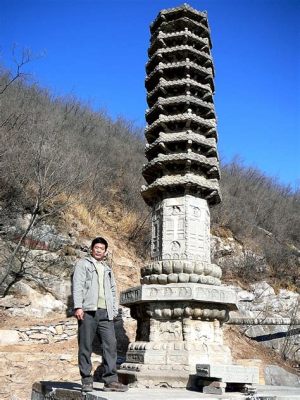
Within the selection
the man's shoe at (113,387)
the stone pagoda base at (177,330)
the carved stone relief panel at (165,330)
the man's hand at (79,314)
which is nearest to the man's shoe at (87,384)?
the man's shoe at (113,387)

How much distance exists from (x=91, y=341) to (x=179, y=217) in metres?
4.90

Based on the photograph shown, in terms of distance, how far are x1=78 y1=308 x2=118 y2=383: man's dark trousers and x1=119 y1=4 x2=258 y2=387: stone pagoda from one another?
194 cm

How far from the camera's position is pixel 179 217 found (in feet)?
33.4

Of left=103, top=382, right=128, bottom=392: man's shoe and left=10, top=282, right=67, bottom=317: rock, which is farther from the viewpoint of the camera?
left=10, top=282, right=67, bottom=317: rock

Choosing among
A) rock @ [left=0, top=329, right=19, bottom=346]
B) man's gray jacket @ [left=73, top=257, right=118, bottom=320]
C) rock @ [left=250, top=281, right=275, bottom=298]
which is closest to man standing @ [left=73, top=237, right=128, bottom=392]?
man's gray jacket @ [left=73, top=257, right=118, bottom=320]

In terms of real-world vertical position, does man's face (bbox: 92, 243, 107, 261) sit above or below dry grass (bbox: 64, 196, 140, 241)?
below

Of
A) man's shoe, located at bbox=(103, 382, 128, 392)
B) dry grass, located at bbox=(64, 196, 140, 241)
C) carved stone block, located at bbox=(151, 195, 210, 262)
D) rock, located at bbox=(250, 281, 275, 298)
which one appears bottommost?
man's shoe, located at bbox=(103, 382, 128, 392)

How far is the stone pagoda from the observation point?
8812 millimetres

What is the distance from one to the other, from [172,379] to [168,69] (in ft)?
27.2

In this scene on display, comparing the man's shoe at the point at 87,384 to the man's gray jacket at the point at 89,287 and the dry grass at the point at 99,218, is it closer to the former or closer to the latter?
the man's gray jacket at the point at 89,287

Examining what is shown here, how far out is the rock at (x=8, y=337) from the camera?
11.7 m

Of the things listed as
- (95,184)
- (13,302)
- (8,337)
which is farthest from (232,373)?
(95,184)

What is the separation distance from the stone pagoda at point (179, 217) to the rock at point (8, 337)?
4.08m

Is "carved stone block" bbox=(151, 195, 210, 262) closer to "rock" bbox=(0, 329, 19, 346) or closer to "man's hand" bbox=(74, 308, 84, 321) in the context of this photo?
"man's hand" bbox=(74, 308, 84, 321)
